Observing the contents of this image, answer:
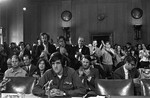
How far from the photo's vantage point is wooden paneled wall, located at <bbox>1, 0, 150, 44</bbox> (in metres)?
12.4

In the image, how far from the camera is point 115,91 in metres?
3.08

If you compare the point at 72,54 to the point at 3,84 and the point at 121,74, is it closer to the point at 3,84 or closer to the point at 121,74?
the point at 121,74

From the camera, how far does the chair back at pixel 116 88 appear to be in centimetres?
307

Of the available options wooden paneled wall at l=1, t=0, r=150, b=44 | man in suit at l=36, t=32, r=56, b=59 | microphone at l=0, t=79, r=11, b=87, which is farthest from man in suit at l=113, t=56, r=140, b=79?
wooden paneled wall at l=1, t=0, r=150, b=44

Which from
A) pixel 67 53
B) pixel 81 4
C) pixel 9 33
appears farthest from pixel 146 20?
pixel 67 53

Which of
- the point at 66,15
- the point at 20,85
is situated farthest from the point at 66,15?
the point at 20,85

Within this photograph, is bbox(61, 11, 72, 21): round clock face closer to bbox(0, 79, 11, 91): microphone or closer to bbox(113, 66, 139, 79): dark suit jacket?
bbox(113, 66, 139, 79): dark suit jacket

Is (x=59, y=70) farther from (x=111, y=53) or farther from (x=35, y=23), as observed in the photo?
(x=35, y=23)

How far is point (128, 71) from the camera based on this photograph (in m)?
4.39

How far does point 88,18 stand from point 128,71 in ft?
28.1

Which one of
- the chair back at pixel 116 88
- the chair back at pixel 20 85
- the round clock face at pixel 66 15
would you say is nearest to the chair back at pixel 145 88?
the chair back at pixel 116 88

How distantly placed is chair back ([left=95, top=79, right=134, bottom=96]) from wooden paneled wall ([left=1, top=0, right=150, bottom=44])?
9389 mm

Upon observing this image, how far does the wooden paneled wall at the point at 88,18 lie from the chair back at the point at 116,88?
30.8ft

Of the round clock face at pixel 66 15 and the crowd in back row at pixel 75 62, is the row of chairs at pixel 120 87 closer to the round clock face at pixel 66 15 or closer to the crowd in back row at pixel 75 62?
the crowd in back row at pixel 75 62
